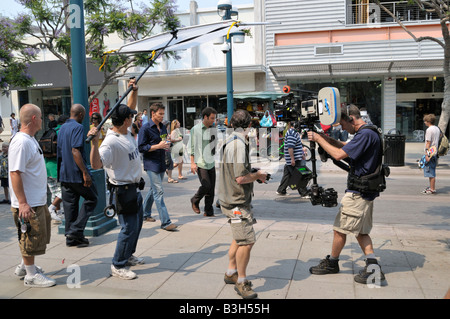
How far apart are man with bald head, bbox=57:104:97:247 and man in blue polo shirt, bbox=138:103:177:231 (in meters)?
0.98

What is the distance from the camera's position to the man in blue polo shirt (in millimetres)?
6156

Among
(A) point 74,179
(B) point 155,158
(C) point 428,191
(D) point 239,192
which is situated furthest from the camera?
(C) point 428,191

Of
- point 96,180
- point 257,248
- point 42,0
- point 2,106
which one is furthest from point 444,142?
point 2,106

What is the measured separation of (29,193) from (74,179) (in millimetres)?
1358

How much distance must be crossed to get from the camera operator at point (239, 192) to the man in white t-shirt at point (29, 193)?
1.84m

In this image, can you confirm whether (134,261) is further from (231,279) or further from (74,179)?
(74,179)

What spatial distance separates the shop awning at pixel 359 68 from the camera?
Answer: 18.3m

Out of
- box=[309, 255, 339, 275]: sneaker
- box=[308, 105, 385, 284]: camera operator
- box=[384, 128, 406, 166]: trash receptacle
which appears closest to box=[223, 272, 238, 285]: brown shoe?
box=[309, 255, 339, 275]: sneaker

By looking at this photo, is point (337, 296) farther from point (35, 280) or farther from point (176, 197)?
point (176, 197)

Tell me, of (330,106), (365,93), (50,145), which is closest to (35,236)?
(50,145)

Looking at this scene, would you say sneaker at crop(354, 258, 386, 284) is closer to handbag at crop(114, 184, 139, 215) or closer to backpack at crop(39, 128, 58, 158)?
handbag at crop(114, 184, 139, 215)

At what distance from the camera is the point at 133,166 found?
445 centimetres

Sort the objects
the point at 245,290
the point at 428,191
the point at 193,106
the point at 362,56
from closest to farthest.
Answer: the point at 245,290 → the point at 428,191 → the point at 362,56 → the point at 193,106

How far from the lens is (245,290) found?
3.83 meters
